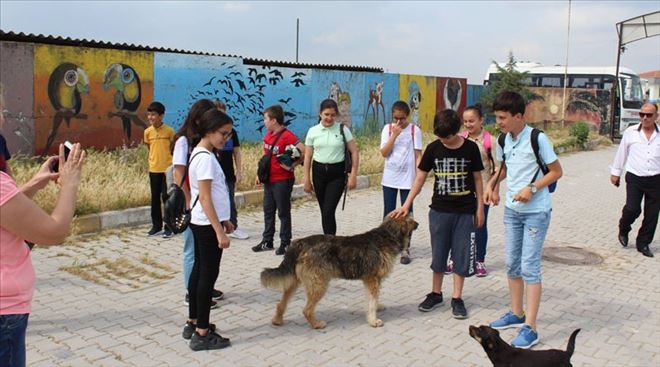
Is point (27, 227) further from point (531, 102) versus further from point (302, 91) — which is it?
point (531, 102)

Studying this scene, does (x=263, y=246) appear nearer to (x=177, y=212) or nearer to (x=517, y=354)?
(x=177, y=212)

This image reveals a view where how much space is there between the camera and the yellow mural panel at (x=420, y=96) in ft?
75.8

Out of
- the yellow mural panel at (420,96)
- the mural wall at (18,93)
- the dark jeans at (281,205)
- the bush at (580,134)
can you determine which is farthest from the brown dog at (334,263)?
the bush at (580,134)

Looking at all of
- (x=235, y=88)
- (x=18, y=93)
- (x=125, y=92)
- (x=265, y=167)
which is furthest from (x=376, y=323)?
(x=235, y=88)

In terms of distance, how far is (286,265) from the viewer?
468cm

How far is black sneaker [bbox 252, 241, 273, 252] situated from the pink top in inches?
186

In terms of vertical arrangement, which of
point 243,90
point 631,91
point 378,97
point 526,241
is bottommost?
point 526,241

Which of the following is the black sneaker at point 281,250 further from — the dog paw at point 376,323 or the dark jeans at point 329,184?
the dog paw at point 376,323

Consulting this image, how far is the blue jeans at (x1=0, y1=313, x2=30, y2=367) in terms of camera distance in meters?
2.33

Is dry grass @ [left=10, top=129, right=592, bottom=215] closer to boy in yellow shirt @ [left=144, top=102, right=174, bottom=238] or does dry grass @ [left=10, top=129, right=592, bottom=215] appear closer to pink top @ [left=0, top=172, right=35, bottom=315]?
boy in yellow shirt @ [left=144, top=102, right=174, bottom=238]

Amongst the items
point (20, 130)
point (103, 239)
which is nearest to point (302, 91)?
point (20, 130)

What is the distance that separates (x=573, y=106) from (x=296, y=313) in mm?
28135

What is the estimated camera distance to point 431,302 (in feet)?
17.3

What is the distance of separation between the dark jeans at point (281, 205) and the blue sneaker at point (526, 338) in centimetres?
323
